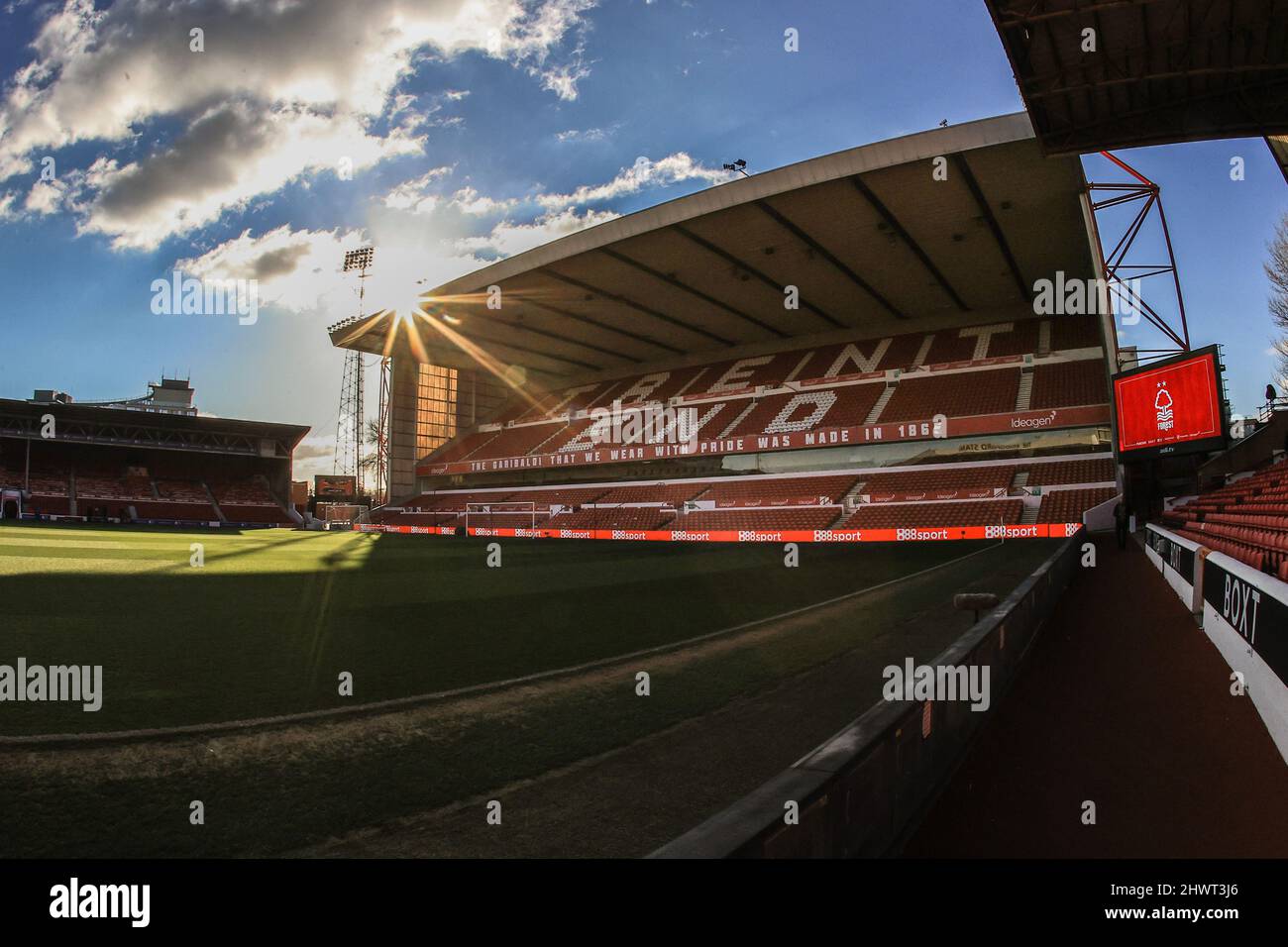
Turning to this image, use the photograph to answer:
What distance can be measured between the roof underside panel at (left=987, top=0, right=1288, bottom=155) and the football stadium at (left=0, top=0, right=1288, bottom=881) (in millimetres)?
75

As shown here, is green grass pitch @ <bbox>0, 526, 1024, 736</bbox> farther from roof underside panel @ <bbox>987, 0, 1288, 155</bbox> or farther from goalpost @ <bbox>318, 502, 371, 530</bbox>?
goalpost @ <bbox>318, 502, 371, 530</bbox>

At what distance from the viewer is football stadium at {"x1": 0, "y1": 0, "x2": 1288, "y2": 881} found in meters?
3.31

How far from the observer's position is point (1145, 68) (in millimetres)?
12664

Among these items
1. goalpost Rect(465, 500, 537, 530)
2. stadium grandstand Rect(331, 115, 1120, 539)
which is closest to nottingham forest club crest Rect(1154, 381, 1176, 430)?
stadium grandstand Rect(331, 115, 1120, 539)

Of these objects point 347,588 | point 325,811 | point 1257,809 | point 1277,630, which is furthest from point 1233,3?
point 347,588

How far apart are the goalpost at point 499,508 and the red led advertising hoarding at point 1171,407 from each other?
26.1 m

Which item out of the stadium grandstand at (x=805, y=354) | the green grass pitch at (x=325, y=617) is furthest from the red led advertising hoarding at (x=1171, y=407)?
the green grass pitch at (x=325, y=617)

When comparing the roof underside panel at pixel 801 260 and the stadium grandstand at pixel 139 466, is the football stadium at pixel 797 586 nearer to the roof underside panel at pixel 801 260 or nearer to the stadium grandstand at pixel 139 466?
the roof underside panel at pixel 801 260

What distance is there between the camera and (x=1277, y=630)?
433 cm

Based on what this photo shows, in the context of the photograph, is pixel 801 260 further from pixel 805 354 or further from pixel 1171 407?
pixel 1171 407

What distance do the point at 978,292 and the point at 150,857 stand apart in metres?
32.9

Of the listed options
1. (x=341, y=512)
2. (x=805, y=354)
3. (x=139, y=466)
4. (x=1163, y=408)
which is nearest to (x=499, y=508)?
(x=805, y=354)

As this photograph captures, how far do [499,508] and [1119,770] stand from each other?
120ft
